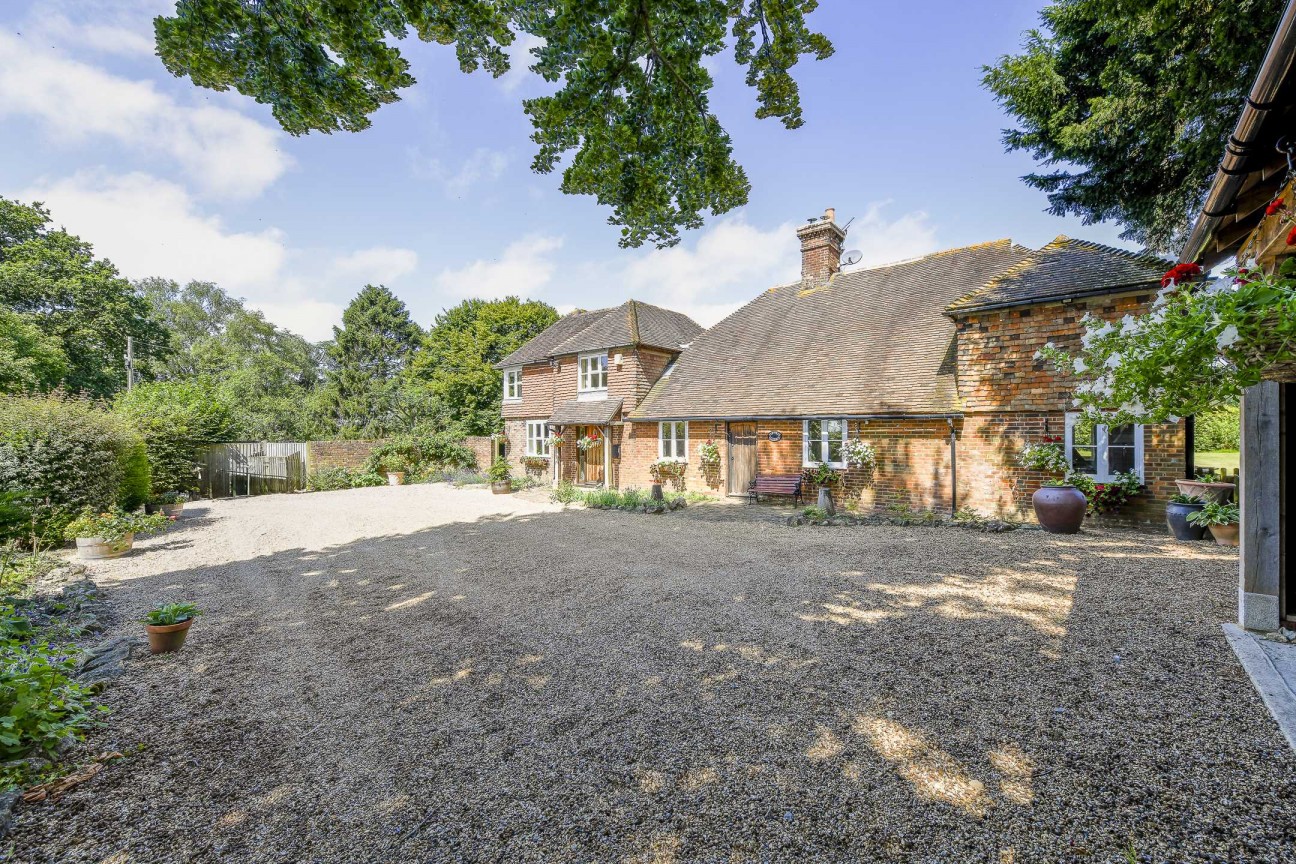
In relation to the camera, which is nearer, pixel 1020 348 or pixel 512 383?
pixel 1020 348

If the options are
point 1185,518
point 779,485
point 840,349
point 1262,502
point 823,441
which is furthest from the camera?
point 840,349

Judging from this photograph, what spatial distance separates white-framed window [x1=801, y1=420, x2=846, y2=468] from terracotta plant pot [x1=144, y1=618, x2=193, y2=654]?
12.4m

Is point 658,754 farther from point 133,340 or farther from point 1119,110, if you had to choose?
point 133,340

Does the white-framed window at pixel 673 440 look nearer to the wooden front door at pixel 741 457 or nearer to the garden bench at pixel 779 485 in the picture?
the wooden front door at pixel 741 457

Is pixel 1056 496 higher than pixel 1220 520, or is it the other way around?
pixel 1056 496

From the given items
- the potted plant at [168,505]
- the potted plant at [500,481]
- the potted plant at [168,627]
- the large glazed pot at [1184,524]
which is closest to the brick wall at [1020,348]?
the large glazed pot at [1184,524]

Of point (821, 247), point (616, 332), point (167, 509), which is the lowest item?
point (167, 509)

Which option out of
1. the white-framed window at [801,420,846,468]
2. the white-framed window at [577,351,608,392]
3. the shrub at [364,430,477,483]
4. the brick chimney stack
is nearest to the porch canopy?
the white-framed window at [577,351,608,392]

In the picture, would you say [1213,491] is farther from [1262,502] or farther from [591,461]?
[591,461]

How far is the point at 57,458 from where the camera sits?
9211mm

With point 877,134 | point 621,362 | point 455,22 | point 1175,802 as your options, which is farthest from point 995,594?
point 621,362

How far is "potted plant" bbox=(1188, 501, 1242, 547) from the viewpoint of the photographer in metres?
7.78

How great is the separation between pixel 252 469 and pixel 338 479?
8.79 feet

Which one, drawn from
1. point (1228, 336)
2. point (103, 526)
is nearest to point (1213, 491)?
point (1228, 336)
